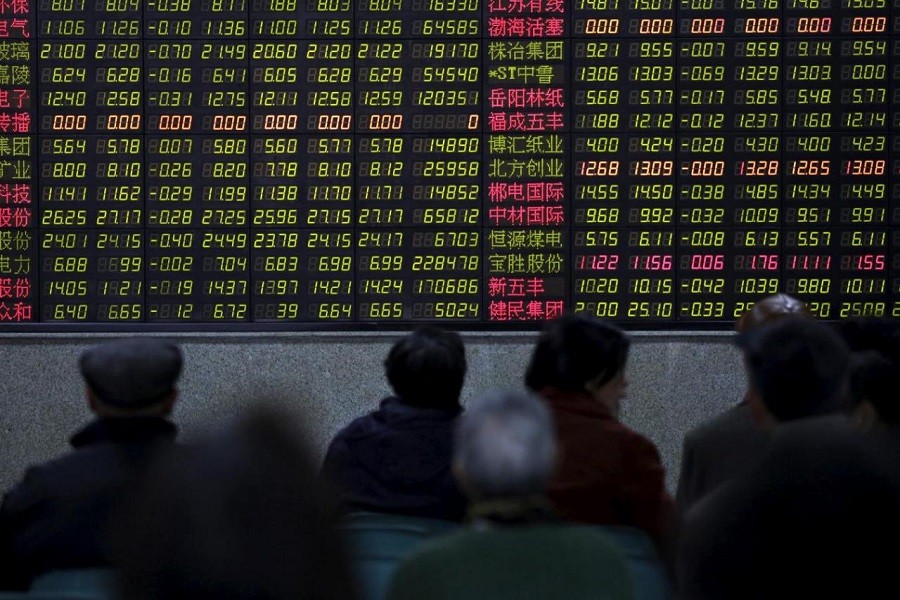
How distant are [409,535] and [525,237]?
454 cm

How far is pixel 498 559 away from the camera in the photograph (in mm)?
2182

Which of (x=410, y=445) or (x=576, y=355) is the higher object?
(x=576, y=355)

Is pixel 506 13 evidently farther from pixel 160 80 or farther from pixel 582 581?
pixel 582 581

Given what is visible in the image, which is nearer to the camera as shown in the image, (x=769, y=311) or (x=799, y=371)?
(x=799, y=371)

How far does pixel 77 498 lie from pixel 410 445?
1.23 meters

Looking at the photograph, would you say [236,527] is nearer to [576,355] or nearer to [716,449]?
[576,355]

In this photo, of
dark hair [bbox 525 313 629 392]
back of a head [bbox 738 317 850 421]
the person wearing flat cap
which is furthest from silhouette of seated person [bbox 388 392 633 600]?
dark hair [bbox 525 313 629 392]

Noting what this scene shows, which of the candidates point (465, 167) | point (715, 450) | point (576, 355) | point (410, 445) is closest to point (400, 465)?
point (410, 445)

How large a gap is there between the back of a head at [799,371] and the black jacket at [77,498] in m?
1.33

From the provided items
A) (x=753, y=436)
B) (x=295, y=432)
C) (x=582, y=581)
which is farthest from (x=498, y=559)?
(x=753, y=436)

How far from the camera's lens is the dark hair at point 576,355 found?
395cm

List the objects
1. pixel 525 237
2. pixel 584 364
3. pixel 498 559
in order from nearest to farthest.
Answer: pixel 498 559
pixel 584 364
pixel 525 237

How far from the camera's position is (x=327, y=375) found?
26.4ft

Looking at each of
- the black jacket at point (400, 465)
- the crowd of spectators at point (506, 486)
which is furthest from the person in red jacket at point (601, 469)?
the black jacket at point (400, 465)
